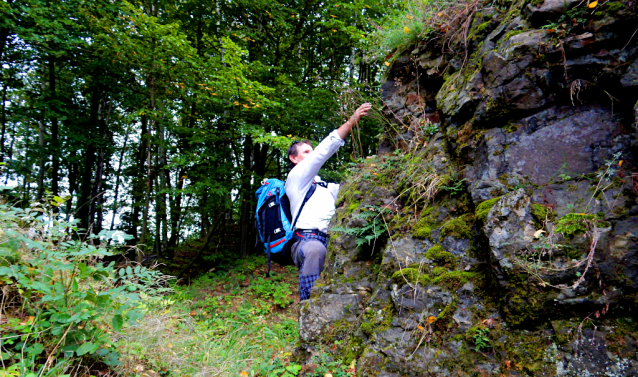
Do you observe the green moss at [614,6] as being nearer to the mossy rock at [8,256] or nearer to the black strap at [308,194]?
the black strap at [308,194]

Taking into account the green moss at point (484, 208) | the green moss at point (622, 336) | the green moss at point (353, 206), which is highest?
the green moss at point (353, 206)

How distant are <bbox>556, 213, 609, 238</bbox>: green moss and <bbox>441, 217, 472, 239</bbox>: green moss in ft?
2.26

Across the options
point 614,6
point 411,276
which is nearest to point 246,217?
point 411,276

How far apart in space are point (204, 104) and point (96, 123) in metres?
6.11

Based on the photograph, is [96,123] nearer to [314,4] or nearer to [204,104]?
[204,104]

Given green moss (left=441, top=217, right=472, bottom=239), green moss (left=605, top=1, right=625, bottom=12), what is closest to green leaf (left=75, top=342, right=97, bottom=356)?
green moss (left=441, top=217, right=472, bottom=239)

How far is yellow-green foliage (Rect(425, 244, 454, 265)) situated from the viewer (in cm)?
274

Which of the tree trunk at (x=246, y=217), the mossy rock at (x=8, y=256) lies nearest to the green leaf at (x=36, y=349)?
the mossy rock at (x=8, y=256)

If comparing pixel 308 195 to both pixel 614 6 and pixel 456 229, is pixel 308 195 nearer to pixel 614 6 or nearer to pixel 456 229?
pixel 456 229

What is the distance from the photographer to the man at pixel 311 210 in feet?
12.1

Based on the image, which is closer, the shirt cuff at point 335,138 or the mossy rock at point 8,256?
the mossy rock at point 8,256

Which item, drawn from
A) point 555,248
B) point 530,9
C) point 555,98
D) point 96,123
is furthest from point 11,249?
point 96,123

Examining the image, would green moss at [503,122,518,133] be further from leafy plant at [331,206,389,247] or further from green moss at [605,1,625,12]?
leafy plant at [331,206,389,247]

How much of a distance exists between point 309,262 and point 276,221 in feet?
2.30
